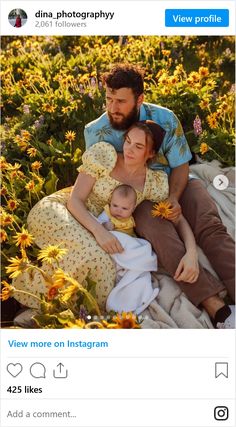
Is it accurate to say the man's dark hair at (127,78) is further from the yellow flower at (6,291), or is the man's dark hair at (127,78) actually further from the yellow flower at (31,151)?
the yellow flower at (6,291)

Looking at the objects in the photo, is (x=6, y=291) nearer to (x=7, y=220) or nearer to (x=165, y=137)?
(x=7, y=220)

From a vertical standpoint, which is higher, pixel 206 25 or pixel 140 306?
pixel 206 25

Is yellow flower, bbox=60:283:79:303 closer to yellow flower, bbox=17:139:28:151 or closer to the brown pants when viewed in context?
the brown pants

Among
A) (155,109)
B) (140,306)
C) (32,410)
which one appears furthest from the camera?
(155,109)

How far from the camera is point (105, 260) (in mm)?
1731

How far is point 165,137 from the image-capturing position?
1.82 m

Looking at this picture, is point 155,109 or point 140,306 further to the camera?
point 155,109

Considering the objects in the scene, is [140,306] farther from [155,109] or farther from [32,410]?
[155,109]

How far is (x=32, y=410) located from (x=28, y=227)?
44 cm

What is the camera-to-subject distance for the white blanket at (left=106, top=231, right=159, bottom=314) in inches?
67.2

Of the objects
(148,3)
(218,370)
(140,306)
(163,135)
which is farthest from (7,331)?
(148,3)

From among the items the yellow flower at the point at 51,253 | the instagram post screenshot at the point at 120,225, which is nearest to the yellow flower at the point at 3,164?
the instagram post screenshot at the point at 120,225

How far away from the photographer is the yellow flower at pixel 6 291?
5.49ft

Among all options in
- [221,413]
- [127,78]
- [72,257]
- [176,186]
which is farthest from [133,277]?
[127,78]
